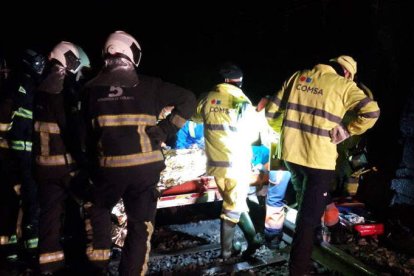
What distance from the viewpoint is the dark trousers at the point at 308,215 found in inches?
140

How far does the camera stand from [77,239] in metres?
4.36

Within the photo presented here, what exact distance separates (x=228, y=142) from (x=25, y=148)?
2.40 meters

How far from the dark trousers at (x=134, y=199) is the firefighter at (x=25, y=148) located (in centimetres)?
136

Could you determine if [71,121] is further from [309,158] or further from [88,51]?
→ [88,51]

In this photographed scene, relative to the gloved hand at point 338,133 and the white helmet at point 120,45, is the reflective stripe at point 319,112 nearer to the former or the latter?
the gloved hand at point 338,133

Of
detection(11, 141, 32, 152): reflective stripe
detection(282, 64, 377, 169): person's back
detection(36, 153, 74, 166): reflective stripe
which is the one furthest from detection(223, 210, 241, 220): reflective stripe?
detection(11, 141, 32, 152): reflective stripe

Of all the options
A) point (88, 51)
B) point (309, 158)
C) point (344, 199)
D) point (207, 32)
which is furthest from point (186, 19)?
point (309, 158)

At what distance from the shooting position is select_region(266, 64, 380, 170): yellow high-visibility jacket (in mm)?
3363

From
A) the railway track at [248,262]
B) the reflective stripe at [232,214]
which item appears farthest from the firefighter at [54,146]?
the reflective stripe at [232,214]

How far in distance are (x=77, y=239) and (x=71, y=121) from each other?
5.58 feet

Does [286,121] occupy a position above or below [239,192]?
above

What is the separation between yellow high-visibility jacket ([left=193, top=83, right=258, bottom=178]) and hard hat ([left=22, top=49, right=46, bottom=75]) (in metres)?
2.08

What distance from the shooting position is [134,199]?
3.11 metres

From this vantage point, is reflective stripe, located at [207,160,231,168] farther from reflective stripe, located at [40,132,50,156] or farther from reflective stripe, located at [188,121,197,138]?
reflective stripe, located at [40,132,50,156]
